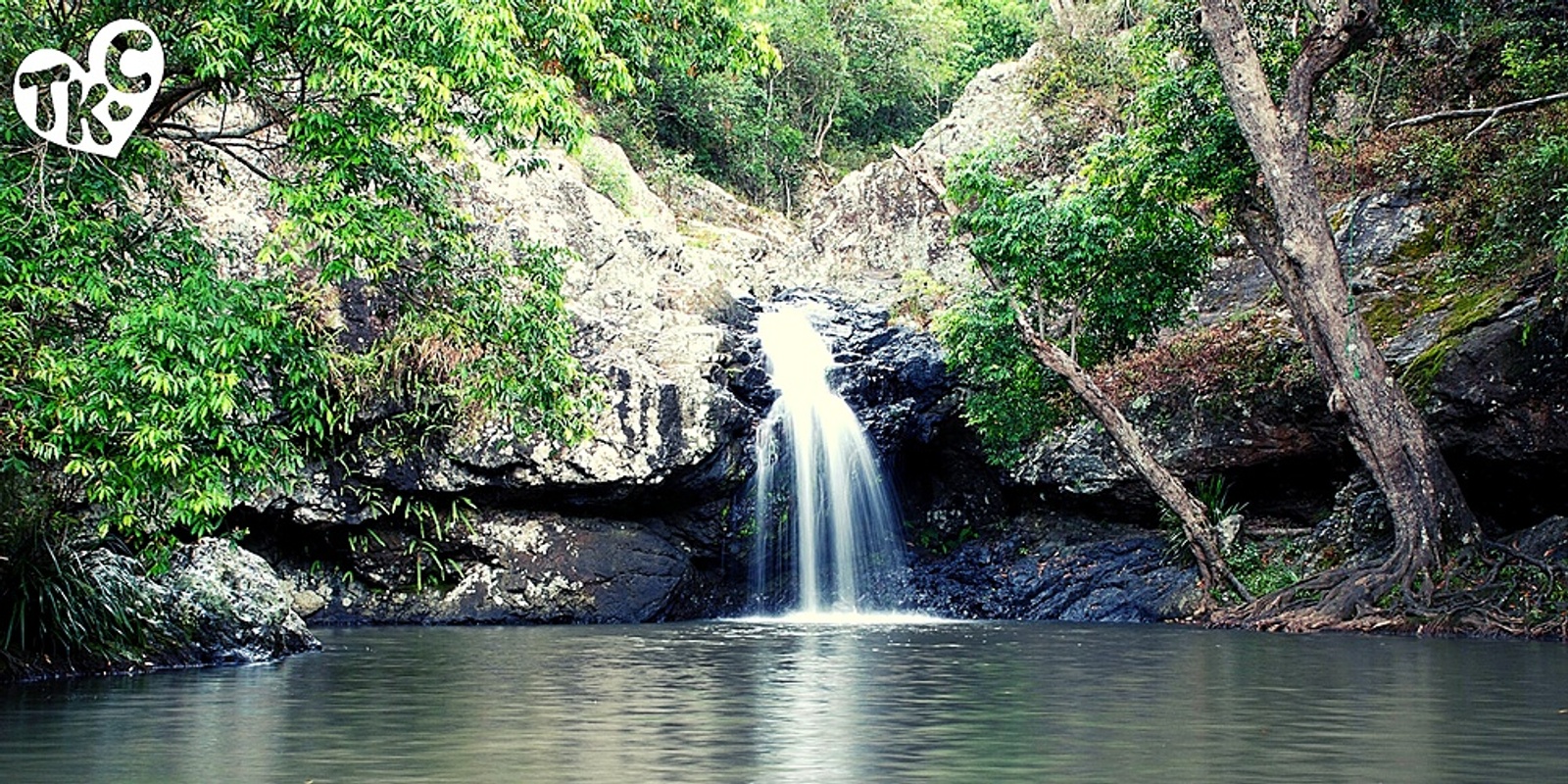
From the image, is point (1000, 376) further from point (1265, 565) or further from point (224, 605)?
point (224, 605)

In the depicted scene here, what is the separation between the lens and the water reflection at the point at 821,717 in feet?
22.0

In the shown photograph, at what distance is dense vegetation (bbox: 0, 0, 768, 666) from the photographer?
961 centimetres

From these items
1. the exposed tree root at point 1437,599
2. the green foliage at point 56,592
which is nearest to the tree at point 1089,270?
the exposed tree root at point 1437,599

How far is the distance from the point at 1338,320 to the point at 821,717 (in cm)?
1137

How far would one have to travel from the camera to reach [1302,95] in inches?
717

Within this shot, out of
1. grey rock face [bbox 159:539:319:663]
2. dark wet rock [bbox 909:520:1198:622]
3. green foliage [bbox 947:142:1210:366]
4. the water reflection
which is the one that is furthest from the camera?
dark wet rock [bbox 909:520:1198:622]

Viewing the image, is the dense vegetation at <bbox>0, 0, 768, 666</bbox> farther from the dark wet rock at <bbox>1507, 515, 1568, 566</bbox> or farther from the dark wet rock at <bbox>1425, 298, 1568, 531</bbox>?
the dark wet rock at <bbox>1507, 515, 1568, 566</bbox>

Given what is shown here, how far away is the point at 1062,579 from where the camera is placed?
22625mm

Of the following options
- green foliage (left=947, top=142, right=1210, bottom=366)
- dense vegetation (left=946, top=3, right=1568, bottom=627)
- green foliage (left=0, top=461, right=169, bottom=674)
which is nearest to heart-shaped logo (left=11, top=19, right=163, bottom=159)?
green foliage (left=0, top=461, right=169, bottom=674)

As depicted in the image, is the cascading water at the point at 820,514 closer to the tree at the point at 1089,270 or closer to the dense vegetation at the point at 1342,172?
the dense vegetation at the point at 1342,172

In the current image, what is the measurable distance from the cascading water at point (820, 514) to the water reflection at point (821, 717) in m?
9.56

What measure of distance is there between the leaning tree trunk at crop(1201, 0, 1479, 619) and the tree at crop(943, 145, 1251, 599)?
192 cm

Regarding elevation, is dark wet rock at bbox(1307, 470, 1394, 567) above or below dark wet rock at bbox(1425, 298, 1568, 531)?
below

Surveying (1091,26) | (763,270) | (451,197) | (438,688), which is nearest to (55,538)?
(438,688)
